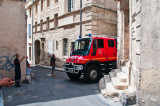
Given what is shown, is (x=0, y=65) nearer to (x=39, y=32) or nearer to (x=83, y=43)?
(x=83, y=43)

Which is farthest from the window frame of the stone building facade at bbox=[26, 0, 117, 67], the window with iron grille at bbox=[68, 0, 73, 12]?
the window with iron grille at bbox=[68, 0, 73, 12]

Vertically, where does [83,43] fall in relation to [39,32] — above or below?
below

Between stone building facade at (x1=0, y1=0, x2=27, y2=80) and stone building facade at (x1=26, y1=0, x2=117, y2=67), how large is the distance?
5889mm

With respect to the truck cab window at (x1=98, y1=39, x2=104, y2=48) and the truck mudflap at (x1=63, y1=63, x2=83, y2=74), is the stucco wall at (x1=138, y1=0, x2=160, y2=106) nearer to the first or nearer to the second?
the truck mudflap at (x1=63, y1=63, x2=83, y2=74)

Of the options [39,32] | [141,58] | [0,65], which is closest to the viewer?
[141,58]

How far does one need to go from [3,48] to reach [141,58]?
6.59 metres

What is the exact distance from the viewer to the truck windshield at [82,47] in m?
8.56

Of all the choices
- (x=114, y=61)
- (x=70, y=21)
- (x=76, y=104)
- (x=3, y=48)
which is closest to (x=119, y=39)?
(x=114, y=61)

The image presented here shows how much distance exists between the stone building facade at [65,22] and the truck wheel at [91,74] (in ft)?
15.9

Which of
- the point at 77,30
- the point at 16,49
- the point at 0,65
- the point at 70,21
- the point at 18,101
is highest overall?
the point at 70,21

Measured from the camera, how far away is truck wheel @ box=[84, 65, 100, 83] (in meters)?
8.16

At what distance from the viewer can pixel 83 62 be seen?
8.09 metres

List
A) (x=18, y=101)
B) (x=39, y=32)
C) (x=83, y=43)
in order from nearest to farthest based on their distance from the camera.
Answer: (x=18, y=101) < (x=83, y=43) < (x=39, y=32)

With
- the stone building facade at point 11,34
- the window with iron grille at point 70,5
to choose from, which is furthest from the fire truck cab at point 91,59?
the window with iron grille at point 70,5
